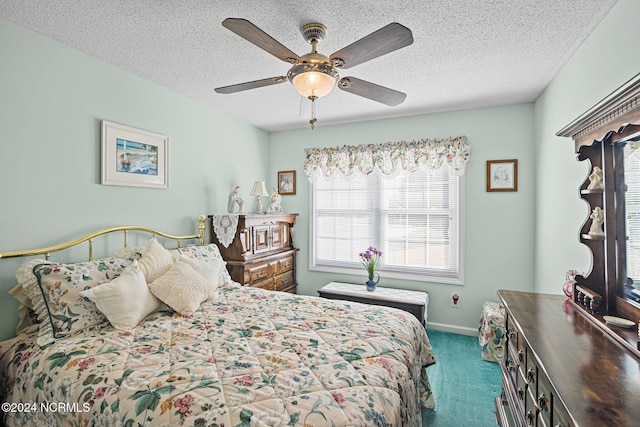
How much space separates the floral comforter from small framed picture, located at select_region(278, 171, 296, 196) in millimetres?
2557

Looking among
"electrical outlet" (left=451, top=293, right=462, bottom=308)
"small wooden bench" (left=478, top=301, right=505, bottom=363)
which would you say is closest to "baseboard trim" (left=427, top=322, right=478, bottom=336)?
"electrical outlet" (left=451, top=293, right=462, bottom=308)

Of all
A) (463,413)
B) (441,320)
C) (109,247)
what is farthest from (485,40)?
(109,247)

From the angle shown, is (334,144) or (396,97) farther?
(334,144)

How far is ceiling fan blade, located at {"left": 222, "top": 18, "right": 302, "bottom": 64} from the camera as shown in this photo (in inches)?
54.1

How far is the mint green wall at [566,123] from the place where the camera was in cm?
164

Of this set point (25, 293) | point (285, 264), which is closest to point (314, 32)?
point (25, 293)

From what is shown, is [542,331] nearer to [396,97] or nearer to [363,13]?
[396,97]

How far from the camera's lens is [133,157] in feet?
8.59

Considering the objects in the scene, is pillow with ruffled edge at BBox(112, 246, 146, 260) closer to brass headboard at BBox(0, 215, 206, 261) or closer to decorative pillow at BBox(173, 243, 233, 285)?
brass headboard at BBox(0, 215, 206, 261)

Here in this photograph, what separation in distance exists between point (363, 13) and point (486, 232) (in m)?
2.74

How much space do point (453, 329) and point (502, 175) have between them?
1865 millimetres

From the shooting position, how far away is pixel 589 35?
77.6 inches

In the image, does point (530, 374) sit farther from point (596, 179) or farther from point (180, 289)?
point (180, 289)

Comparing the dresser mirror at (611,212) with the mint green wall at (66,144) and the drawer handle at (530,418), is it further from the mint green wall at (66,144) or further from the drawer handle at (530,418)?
the mint green wall at (66,144)
